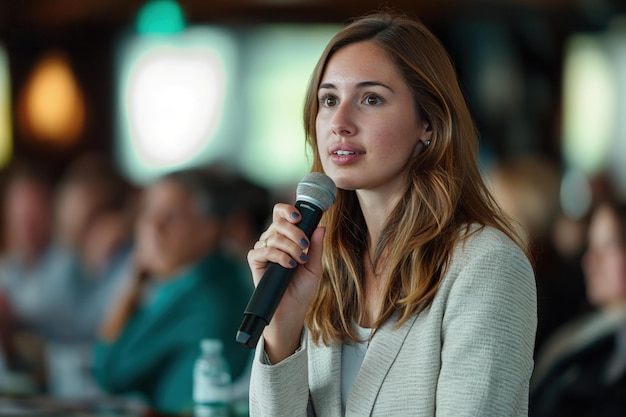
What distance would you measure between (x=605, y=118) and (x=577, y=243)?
2.79m

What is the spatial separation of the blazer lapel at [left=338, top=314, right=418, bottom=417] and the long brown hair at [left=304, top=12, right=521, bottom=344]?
22 millimetres

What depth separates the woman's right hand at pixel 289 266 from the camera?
1241 millimetres

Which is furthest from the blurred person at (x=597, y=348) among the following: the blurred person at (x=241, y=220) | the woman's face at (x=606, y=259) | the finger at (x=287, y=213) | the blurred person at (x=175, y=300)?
the finger at (x=287, y=213)

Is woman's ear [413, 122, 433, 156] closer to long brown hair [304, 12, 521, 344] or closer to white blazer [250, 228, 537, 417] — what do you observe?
long brown hair [304, 12, 521, 344]

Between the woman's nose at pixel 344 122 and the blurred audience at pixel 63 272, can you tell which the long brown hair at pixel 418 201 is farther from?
the blurred audience at pixel 63 272

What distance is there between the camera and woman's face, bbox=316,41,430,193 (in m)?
1.33

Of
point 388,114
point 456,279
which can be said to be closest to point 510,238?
point 456,279

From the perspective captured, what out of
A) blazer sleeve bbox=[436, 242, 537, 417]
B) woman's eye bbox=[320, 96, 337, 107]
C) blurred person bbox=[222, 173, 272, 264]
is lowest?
blurred person bbox=[222, 173, 272, 264]

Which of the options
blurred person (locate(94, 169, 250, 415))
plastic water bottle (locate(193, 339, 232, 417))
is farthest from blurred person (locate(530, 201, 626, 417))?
plastic water bottle (locate(193, 339, 232, 417))

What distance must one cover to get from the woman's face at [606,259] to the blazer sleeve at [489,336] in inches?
100

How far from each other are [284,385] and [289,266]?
0.18 meters

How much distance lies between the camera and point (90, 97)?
7262 millimetres

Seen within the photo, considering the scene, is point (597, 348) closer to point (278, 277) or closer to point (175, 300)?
point (175, 300)

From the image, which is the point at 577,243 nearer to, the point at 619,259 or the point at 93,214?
the point at 619,259
